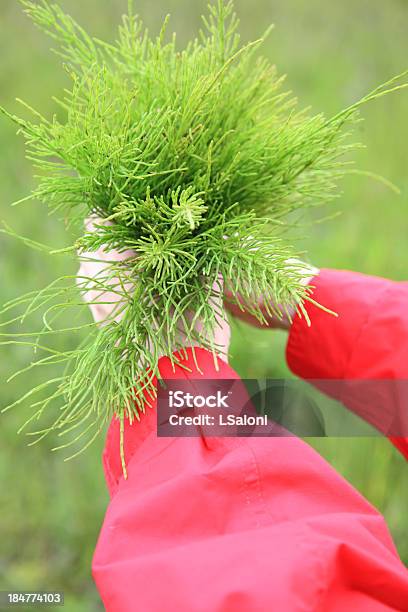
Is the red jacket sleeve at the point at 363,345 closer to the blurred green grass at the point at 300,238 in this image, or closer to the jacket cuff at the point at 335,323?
the jacket cuff at the point at 335,323

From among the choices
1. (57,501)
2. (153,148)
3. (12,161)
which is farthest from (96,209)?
(12,161)

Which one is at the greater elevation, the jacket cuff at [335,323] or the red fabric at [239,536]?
the jacket cuff at [335,323]

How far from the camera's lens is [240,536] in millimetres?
562

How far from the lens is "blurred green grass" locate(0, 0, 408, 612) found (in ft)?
4.56

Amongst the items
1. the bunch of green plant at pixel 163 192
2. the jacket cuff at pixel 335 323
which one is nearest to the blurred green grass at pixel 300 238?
the jacket cuff at pixel 335 323

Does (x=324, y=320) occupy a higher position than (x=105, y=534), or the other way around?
(x=324, y=320)

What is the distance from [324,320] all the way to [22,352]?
3.34 feet

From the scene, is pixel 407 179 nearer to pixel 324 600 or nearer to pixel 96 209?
pixel 96 209

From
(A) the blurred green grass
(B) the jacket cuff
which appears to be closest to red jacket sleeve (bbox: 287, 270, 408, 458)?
(B) the jacket cuff

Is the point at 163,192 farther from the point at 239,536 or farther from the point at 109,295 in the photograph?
the point at 239,536

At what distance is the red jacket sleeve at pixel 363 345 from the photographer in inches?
30.2

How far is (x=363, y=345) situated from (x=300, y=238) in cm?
16

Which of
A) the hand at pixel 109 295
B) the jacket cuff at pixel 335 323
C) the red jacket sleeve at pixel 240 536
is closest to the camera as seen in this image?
the red jacket sleeve at pixel 240 536

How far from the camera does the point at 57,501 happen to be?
142 centimetres
